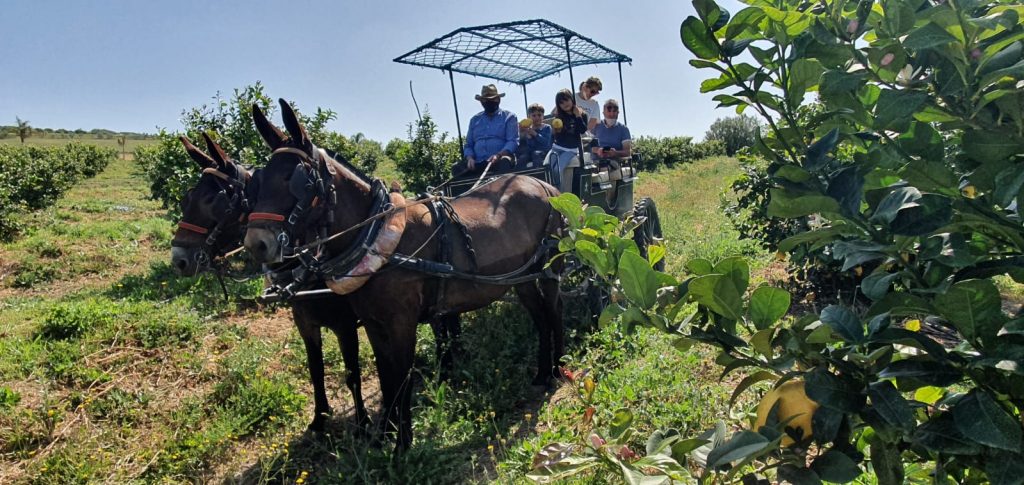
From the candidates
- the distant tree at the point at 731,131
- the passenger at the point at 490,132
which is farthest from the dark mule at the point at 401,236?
the distant tree at the point at 731,131

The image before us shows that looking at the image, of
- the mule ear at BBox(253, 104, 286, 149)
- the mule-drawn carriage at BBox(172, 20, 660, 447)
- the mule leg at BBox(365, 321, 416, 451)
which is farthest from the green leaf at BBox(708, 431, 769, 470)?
the mule ear at BBox(253, 104, 286, 149)

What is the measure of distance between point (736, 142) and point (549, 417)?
145ft

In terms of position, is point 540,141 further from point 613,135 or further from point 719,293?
point 719,293

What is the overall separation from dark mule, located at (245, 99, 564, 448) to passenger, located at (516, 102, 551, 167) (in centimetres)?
183

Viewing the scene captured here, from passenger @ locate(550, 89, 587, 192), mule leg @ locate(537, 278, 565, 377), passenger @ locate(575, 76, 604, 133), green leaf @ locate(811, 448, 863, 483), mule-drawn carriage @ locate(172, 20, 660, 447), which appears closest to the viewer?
green leaf @ locate(811, 448, 863, 483)

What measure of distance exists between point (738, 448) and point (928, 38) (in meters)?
0.60

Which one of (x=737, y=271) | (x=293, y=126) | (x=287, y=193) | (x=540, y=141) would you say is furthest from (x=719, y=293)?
(x=540, y=141)

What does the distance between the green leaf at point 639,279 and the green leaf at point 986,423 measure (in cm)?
40

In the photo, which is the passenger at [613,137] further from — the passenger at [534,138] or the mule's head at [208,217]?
the mule's head at [208,217]

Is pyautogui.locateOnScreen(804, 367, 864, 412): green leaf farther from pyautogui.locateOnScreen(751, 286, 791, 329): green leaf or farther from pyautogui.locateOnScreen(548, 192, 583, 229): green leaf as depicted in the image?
pyautogui.locateOnScreen(548, 192, 583, 229): green leaf

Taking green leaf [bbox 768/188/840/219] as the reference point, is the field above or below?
below

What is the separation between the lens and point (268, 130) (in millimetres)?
3018

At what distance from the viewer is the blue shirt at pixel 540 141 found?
6.23m

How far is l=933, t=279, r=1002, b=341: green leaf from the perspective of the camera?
65 cm
